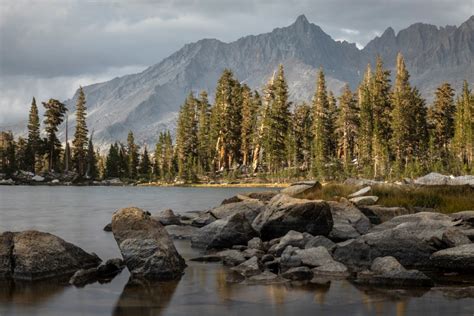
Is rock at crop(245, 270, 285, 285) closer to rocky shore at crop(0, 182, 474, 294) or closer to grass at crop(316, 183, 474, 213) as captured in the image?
rocky shore at crop(0, 182, 474, 294)

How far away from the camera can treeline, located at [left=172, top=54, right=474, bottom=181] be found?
281ft

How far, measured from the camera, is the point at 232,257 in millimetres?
16031

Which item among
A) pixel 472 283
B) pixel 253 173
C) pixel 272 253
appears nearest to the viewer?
pixel 472 283

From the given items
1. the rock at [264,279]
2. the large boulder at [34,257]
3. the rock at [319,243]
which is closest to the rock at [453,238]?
the rock at [319,243]

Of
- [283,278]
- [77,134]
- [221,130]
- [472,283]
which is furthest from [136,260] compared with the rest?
[77,134]

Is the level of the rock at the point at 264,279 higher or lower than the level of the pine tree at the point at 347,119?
lower

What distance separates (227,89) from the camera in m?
104

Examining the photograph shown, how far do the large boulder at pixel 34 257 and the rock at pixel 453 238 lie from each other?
36.2ft

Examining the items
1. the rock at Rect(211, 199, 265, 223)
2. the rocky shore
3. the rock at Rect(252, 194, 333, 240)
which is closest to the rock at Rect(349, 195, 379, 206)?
the rock at Rect(211, 199, 265, 223)

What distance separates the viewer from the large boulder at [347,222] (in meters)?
19.0

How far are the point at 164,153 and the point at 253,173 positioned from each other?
34237mm

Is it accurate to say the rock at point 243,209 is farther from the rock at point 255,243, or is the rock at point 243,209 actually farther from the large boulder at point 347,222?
the rock at point 255,243

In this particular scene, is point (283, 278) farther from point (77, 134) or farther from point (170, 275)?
point (77, 134)

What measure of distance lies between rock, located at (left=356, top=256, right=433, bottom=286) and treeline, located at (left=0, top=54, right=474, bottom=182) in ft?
222
